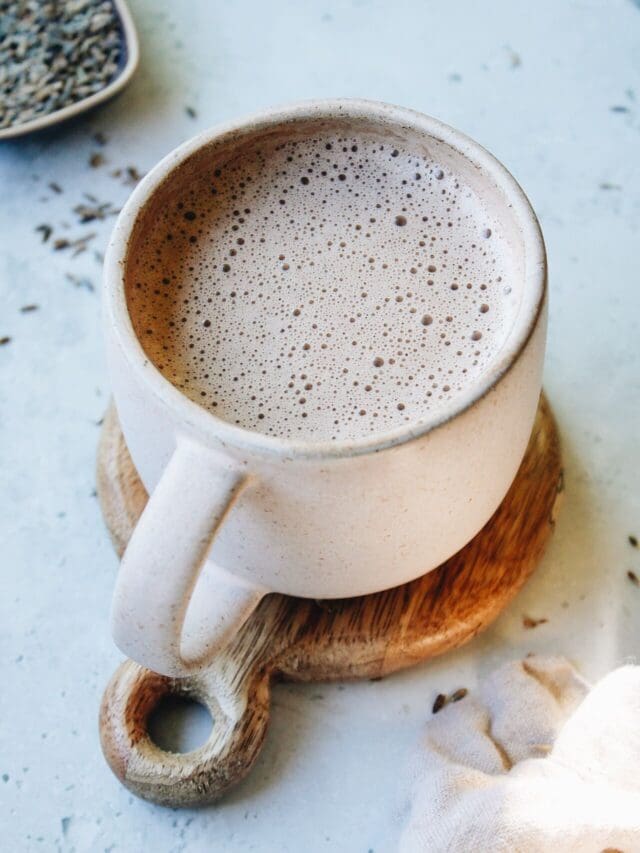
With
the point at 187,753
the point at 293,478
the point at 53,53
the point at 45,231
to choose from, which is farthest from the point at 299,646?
the point at 53,53

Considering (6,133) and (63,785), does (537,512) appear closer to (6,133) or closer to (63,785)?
(63,785)

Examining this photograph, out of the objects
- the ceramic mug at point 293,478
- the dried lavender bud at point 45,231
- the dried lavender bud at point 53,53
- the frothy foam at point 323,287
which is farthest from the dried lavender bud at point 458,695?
the dried lavender bud at point 53,53

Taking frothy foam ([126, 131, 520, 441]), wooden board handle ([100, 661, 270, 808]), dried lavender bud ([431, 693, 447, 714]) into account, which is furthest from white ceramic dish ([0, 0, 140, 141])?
dried lavender bud ([431, 693, 447, 714])

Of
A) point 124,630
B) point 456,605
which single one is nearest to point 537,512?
point 456,605

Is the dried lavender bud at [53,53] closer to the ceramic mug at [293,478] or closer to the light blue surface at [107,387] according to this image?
the light blue surface at [107,387]

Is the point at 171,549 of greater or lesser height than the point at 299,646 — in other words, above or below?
above

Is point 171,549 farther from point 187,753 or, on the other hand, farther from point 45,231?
point 45,231
